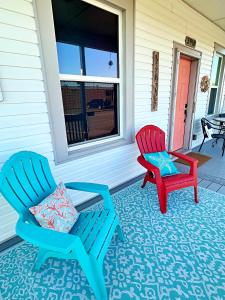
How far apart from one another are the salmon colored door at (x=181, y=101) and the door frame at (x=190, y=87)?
0.09m

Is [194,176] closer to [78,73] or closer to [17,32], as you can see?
[78,73]

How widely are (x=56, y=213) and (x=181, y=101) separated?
3.50 metres

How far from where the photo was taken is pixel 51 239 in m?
0.98

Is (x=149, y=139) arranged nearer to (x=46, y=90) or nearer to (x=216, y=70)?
(x=46, y=90)

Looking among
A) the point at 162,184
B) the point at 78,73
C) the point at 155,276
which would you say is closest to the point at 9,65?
the point at 78,73

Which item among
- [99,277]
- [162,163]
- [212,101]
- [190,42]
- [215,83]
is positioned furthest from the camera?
[212,101]

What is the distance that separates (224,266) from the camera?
1360 millimetres

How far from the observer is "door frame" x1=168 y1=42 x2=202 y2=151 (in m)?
3.01

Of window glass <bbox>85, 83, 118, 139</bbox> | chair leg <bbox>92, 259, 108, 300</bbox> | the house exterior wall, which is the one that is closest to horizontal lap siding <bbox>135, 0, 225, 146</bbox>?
the house exterior wall

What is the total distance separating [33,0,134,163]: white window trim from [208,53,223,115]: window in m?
3.35

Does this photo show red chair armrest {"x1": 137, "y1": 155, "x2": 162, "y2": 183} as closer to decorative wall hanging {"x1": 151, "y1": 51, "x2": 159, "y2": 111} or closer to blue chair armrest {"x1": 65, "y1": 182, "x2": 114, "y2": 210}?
blue chair armrest {"x1": 65, "y1": 182, "x2": 114, "y2": 210}

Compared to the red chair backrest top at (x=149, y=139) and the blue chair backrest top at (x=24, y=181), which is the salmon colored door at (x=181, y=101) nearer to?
the red chair backrest top at (x=149, y=139)

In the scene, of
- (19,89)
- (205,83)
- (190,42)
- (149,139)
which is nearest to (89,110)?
(19,89)

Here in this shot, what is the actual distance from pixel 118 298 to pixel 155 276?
0.32m
